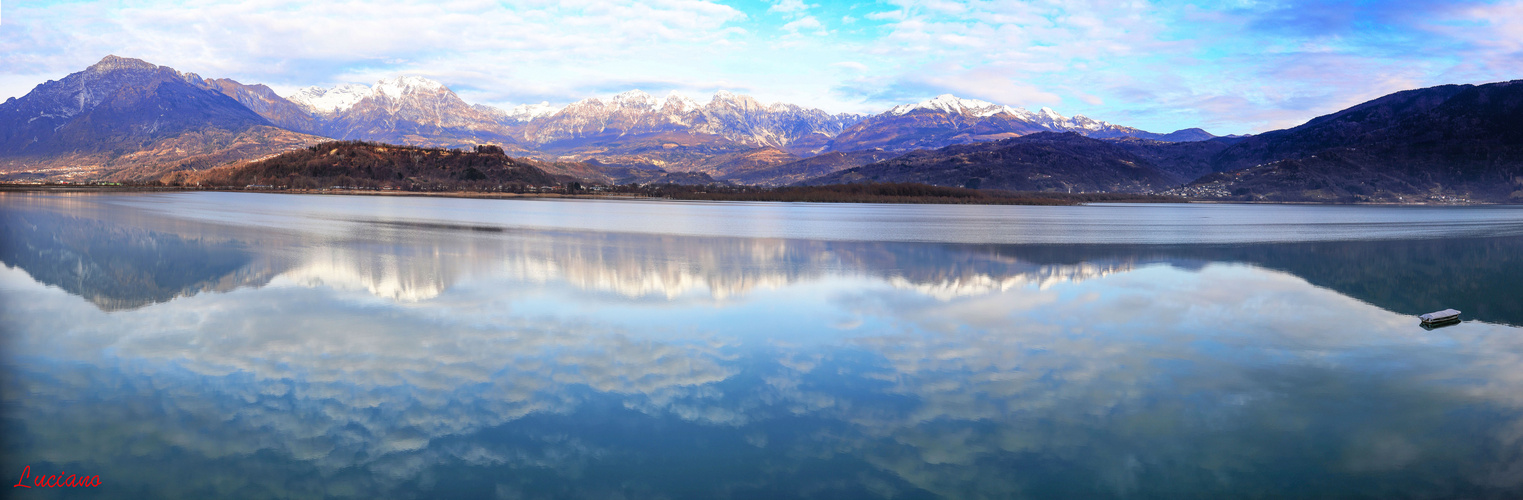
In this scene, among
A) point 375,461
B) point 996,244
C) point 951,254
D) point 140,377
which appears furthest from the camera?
point 996,244

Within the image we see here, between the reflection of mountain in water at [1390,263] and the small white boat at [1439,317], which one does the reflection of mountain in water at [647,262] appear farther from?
the small white boat at [1439,317]

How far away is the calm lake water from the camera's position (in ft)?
25.9

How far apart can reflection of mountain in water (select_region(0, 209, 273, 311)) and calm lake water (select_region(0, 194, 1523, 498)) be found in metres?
0.27

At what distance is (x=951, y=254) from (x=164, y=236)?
36.4 metres

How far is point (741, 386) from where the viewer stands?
11.0 meters

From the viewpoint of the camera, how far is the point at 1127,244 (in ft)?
139

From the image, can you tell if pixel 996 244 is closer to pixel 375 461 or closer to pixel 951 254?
pixel 951 254

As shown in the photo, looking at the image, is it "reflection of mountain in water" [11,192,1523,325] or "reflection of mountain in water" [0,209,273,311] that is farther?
"reflection of mountain in water" [11,192,1523,325]

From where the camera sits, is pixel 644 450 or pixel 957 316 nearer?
pixel 644 450

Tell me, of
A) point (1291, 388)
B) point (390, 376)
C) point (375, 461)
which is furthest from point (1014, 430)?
point (390, 376)

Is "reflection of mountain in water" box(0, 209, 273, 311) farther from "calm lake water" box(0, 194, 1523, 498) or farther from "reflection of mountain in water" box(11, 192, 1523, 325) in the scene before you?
"calm lake water" box(0, 194, 1523, 498)

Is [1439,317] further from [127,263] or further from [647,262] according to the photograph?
[127,263]
